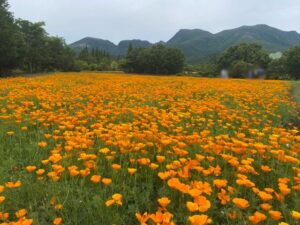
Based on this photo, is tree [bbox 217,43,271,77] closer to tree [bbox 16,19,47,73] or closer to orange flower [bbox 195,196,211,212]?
tree [bbox 16,19,47,73]


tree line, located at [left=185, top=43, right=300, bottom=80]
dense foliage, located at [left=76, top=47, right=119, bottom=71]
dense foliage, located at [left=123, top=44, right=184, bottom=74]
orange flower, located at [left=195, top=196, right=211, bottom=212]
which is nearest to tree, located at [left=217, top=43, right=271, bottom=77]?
tree line, located at [left=185, top=43, right=300, bottom=80]

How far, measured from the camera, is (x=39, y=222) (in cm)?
261

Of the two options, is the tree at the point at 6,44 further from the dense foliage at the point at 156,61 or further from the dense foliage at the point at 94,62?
the dense foliage at the point at 94,62

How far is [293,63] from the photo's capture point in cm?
4994

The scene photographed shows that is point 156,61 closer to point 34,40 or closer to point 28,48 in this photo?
point 34,40

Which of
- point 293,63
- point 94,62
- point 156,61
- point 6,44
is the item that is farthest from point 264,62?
point 94,62

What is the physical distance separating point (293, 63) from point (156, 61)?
2398 cm

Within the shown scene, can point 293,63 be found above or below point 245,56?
below

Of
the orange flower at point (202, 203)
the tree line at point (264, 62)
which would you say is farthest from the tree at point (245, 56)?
the orange flower at point (202, 203)

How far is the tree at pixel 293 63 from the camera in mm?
49694

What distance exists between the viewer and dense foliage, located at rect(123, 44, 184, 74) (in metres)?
61.2

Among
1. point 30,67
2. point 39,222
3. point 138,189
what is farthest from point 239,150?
point 30,67

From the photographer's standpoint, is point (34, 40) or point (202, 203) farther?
point (34, 40)

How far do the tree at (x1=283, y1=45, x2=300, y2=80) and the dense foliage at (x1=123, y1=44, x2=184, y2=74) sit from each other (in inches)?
766
